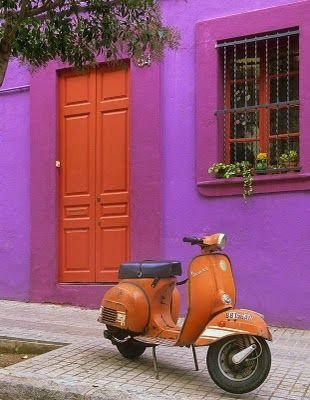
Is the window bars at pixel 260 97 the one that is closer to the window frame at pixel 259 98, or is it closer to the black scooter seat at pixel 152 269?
the window frame at pixel 259 98

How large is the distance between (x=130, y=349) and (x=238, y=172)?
8.78 ft

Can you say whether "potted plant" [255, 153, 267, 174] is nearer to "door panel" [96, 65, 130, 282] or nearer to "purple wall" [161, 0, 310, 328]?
"purple wall" [161, 0, 310, 328]

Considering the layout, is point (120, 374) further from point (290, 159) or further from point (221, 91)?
point (221, 91)

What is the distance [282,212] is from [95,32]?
294cm

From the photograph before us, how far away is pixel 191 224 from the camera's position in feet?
24.3

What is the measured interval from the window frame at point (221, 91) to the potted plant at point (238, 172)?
0.07 m

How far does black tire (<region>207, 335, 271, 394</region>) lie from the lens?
14.4ft

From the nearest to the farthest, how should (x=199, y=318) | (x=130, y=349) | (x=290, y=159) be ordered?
(x=199, y=318)
(x=130, y=349)
(x=290, y=159)

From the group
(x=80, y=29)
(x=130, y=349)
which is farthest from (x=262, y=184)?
(x=80, y=29)

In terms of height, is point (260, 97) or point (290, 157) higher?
point (260, 97)

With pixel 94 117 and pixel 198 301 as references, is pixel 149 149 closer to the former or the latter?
pixel 94 117

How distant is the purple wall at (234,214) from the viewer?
6.73 meters

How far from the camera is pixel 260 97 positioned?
7285 millimetres

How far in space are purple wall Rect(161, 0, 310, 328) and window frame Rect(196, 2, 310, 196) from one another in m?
0.04
